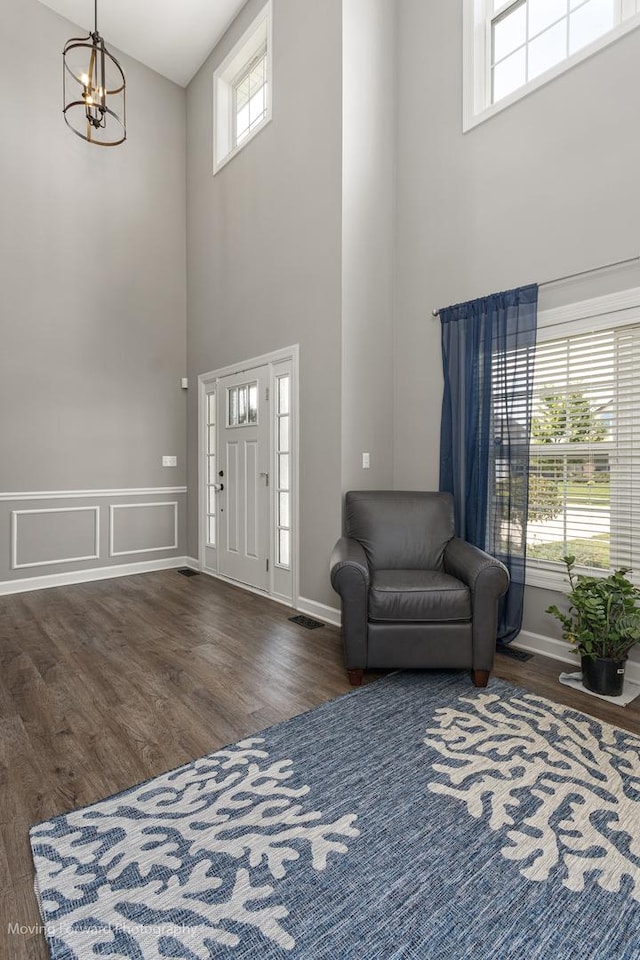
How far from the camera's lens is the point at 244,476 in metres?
4.59

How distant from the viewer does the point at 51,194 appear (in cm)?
460

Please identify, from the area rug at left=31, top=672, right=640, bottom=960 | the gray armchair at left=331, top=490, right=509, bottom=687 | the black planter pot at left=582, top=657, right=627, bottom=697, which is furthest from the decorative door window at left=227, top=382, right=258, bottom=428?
the black planter pot at left=582, top=657, right=627, bottom=697

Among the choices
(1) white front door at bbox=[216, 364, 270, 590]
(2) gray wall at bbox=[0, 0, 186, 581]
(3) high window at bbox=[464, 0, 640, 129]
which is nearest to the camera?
(3) high window at bbox=[464, 0, 640, 129]

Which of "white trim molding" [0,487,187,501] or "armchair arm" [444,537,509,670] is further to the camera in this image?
"white trim molding" [0,487,187,501]

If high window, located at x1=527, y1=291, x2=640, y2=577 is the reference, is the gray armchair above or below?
below

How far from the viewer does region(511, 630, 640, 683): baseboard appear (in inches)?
115

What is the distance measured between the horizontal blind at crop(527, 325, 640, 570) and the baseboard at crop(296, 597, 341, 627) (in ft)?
4.66

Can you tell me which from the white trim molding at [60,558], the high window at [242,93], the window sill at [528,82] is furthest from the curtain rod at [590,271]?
the white trim molding at [60,558]

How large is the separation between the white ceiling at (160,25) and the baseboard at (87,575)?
5303 mm

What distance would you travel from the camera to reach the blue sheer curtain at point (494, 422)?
3.06m

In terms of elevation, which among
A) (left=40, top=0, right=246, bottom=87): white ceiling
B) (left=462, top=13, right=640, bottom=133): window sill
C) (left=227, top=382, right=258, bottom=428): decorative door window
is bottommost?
(left=227, top=382, right=258, bottom=428): decorative door window

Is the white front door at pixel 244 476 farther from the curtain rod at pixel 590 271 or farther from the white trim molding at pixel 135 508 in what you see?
the curtain rod at pixel 590 271

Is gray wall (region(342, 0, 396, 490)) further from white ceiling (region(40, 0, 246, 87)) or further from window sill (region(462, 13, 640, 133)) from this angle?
white ceiling (region(40, 0, 246, 87))

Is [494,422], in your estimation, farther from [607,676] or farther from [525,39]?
[525,39]
